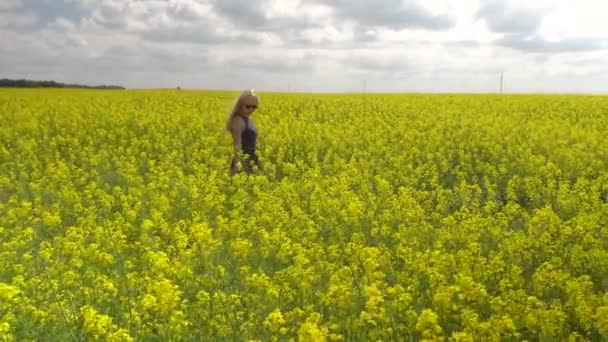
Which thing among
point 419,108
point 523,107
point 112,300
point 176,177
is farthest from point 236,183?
point 523,107

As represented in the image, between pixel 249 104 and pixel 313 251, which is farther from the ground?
pixel 249 104

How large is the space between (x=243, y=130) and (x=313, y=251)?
16.2 ft

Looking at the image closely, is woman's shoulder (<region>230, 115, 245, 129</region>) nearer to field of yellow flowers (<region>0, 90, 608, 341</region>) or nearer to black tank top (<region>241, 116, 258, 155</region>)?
black tank top (<region>241, 116, 258, 155</region>)

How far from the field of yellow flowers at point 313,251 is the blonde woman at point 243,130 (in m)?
0.47

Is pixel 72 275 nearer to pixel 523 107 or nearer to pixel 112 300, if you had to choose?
pixel 112 300

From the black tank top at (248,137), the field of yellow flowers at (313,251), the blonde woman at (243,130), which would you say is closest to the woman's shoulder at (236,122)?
the blonde woman at (243,130)

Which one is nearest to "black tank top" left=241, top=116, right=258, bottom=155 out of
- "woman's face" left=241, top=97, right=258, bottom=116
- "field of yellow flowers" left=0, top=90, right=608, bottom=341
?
"woman's face" left=241, top=97, right=258, bottom=116

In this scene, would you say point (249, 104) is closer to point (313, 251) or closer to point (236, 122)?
point (236, 122)

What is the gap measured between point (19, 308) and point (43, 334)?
0.95 ft

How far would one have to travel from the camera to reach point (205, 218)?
28.2 feet

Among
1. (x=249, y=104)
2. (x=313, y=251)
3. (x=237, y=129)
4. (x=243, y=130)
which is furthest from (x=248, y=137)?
(x=313, y=251)

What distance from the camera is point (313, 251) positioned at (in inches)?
257

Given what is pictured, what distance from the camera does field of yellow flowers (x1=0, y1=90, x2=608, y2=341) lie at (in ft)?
16.1

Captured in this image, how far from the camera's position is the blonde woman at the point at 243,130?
35.2 feet
